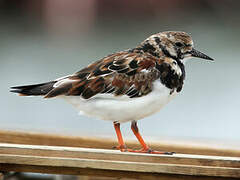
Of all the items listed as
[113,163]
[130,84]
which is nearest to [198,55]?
[130,84]

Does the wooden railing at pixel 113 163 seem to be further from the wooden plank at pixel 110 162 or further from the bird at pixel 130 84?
the bird at pixel 130 84

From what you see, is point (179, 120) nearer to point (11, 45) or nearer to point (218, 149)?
point (218, 149)

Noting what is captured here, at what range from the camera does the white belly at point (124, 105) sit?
2072mm

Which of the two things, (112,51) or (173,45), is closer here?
(173,45)

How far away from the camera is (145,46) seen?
220 centimetres

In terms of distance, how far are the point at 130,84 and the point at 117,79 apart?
0.20ft

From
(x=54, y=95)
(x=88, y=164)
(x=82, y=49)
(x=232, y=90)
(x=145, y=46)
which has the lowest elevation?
(x=88, y=164)

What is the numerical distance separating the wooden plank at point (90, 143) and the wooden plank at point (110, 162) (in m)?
0.54

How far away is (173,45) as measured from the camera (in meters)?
2.14

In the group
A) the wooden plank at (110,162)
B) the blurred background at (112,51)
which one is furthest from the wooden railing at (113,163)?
the blurred background at (112,51)

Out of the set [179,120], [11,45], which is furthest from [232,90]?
[11,45]

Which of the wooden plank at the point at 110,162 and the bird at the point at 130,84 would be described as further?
the bird at the point at 130,84

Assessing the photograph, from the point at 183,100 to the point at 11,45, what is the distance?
4784 mm

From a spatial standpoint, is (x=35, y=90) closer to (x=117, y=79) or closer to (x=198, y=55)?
(x=117, y=79)
